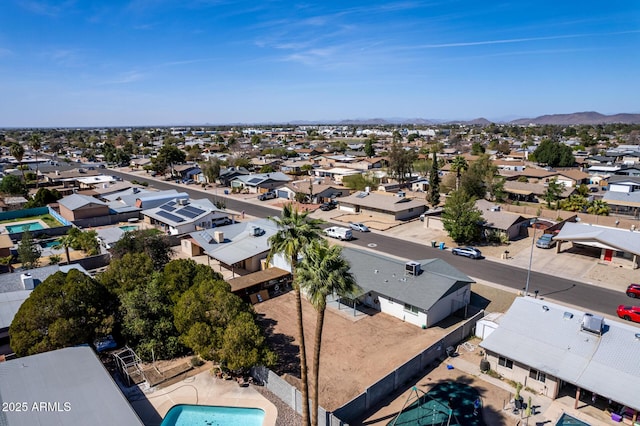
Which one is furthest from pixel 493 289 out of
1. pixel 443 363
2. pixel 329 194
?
pixel 329 194

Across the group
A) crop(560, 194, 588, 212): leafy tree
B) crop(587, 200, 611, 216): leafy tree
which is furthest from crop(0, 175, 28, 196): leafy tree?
crop(587, 200, 611, 216): leafy tree

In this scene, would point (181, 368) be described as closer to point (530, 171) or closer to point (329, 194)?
point (329, 194)

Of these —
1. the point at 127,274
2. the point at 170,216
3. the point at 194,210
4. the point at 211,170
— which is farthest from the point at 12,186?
the point at 127,274

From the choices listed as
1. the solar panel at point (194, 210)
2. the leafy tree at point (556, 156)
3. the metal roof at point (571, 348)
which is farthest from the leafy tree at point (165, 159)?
the leafy tree at point (556, 156)

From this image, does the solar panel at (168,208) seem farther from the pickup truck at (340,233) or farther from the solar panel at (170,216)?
the pickup truck at (340,233)

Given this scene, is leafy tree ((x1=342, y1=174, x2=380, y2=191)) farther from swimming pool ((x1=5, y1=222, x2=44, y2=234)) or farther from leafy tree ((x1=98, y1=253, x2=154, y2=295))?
leafy tree ((x1=98, y1=253, x2=154, y2=295))

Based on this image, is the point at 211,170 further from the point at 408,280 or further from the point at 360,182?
the point at 408,280
